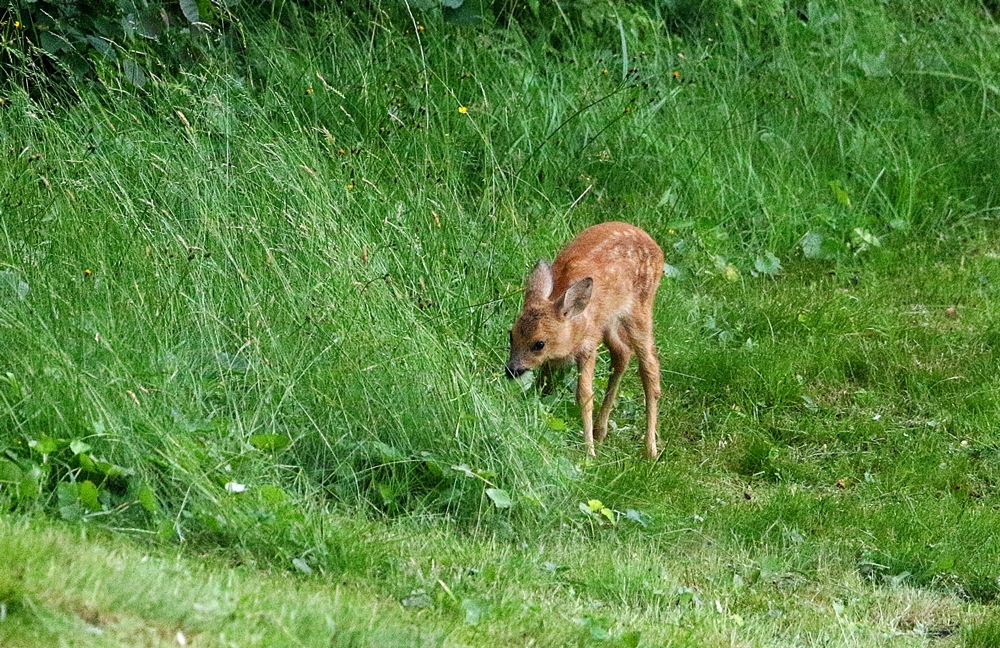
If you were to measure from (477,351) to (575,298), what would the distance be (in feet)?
1.89

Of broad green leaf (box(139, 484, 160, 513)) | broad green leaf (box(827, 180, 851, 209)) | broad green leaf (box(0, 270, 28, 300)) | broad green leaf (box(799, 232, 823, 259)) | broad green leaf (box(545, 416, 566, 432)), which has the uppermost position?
broad green leaf (box(0, 270, 28, 300))

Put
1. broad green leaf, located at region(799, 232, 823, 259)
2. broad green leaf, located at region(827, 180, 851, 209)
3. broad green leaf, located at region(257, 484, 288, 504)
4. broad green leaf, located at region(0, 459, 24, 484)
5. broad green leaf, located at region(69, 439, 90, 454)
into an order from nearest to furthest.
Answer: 1. broad green leaf, located at region(0, 459, 24, 484)
2. broad green leaf, located at region(69, 439, 90, 454)
3. broad green leaf, located at region(257, 484, 288, 504)
4. broad green leaf, located at region(799, 232, 823, 259)
5. broad green leaf, located at region(827, 180, 851, 209)

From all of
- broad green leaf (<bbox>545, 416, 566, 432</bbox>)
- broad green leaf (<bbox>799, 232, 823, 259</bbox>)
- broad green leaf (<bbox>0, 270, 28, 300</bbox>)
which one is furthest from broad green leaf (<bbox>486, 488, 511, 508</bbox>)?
broad green leaf (<bbox>799, 232, 823, 259</bbox>)

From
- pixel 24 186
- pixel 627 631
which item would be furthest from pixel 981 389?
pixel 24 186

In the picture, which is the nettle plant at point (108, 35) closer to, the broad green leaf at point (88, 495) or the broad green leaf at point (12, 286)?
the broad green leaf at point (12, 286)

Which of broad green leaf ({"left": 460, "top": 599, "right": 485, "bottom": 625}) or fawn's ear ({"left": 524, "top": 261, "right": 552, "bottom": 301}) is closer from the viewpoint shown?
broad green leaf ({"left": 460, "top": 599, "right": 485, "bottom": 625})

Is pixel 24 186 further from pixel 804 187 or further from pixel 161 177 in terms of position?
pixel 804 187

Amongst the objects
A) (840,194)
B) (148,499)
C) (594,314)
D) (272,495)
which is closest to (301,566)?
(272,495)

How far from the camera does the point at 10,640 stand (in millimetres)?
3893

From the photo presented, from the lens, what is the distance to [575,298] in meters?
7.61

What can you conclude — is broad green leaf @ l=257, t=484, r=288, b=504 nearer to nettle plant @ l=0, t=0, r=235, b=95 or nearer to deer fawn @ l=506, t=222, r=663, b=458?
deer fawn @ l=506, t=222, r=663, b=458

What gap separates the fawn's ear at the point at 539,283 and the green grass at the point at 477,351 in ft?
1.04

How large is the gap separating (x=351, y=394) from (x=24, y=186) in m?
2.25

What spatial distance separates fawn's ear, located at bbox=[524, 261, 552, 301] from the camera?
7645mm
